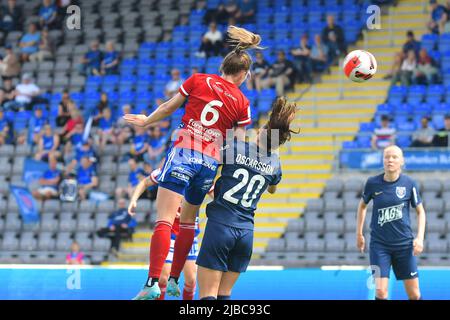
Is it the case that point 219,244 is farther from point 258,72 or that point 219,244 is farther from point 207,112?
point 258,72

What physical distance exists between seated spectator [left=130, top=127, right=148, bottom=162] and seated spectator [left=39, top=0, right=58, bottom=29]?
4944 millimetres

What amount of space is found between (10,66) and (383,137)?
29.4 feet

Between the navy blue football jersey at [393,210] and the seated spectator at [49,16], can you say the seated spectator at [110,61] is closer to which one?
the seated spectator at [49,16]

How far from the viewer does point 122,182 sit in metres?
17.3

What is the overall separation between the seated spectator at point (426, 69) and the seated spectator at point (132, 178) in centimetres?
567

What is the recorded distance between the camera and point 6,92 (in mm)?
19578

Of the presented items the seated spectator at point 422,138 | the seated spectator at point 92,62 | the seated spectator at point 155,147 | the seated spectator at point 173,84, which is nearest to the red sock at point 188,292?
the seated spectator at point 422,138

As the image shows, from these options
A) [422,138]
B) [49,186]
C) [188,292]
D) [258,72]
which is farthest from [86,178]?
[188,292]

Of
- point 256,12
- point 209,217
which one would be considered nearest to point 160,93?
point 256,12

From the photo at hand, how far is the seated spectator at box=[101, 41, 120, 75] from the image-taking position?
64.6 ft

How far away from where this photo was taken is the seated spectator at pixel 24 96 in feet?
63.7

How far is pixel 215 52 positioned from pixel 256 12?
4.97 ft

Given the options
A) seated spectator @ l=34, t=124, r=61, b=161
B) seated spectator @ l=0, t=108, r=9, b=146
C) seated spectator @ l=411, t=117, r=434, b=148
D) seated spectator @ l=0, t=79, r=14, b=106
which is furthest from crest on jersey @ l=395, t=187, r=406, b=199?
seated spectator @ l=0, t=79, r=14, b=106
